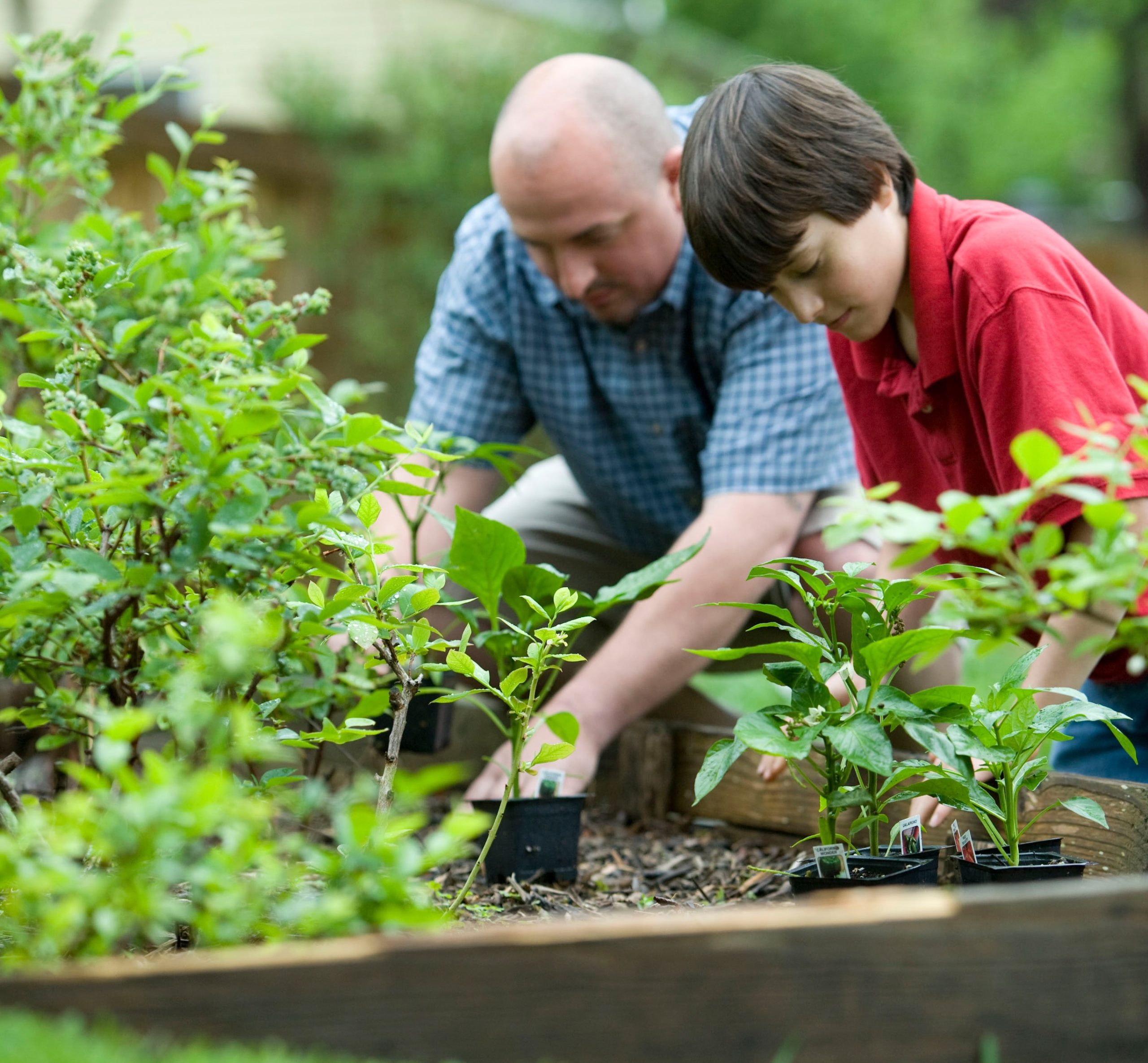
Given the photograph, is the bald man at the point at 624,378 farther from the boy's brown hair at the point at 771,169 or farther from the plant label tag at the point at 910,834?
the plant label tag at the point at 910,834

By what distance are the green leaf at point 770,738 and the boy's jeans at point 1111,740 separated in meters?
0.98

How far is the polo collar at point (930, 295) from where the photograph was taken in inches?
71.6

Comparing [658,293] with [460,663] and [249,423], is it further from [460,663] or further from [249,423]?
[249,423]

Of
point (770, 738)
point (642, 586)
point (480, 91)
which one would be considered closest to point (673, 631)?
point (642, 586)

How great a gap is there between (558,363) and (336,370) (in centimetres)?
557

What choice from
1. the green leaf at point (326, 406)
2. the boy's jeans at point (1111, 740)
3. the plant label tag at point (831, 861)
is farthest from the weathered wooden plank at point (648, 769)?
the green leaf at point (326, 406)

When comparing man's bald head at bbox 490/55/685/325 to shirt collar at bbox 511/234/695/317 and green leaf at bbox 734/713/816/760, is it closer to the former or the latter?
shirt collar at bbox 511/234/695/317

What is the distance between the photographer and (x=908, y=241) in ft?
6.14

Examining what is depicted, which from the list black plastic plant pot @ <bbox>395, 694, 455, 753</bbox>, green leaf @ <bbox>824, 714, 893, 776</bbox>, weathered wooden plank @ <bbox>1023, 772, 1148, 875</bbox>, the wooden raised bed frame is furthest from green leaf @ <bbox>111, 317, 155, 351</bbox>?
weathered wooden plank @ <bbox>1023, 772, 1148, 875</bbox>

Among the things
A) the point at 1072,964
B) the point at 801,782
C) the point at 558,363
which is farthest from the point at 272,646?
the point at 558,363

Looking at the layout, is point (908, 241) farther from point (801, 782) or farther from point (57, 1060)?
point (57, 1060)

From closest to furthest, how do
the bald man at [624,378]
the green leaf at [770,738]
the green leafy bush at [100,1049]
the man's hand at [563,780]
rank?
the green leafy bush at [100,1049]
the green leaf at [770,738]
the man's hand at [563,780]
the bald man at [624,378]

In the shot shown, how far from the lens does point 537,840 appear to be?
73.3 inches

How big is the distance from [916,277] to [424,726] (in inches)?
43.4
